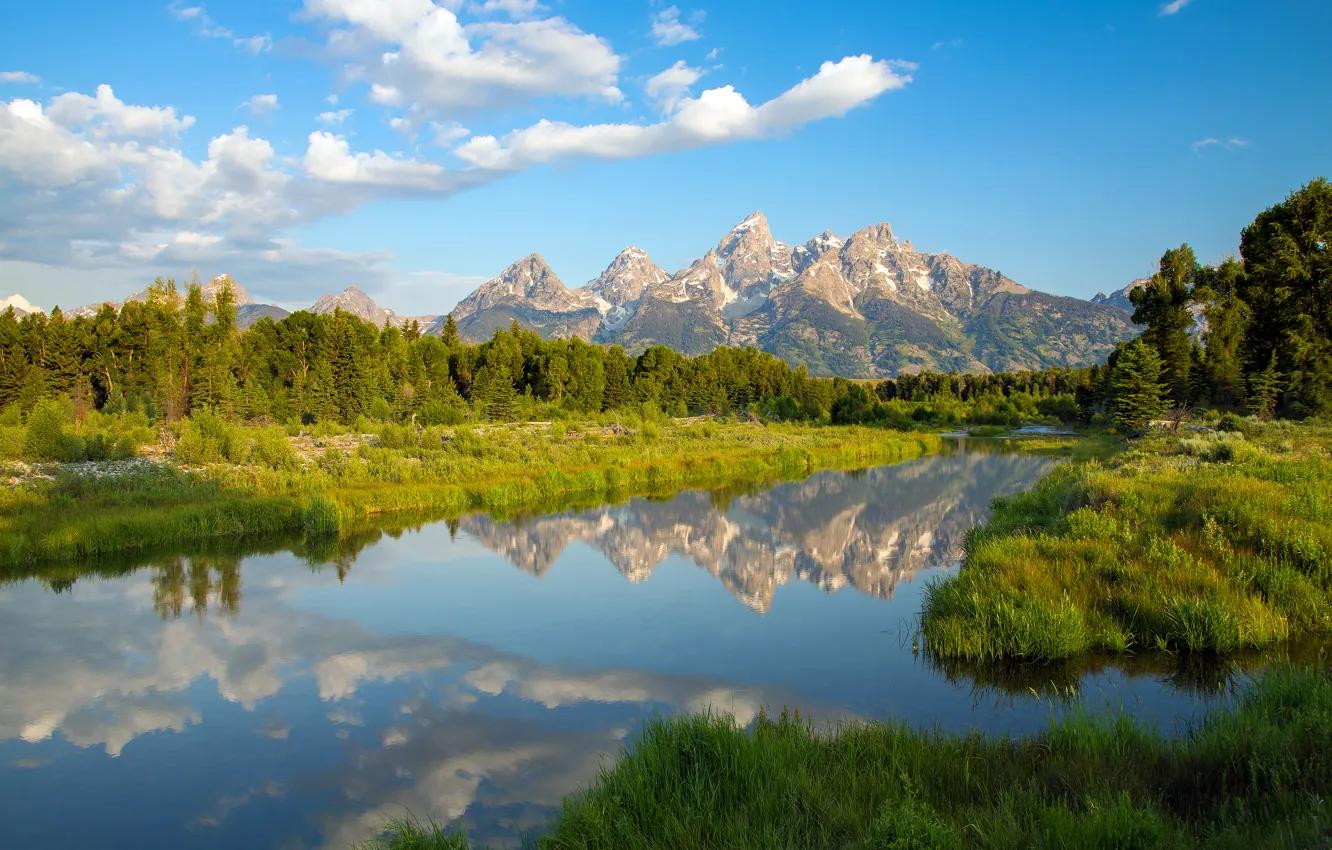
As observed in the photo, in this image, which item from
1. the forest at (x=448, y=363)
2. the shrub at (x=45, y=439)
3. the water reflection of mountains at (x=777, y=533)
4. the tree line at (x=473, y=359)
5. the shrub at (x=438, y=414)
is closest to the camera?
the water reflection of mountains at (x=777, y=533)

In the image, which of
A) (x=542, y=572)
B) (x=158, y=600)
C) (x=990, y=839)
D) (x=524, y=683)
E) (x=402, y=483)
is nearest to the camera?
(x=990, y=839)

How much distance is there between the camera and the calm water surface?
793 cm

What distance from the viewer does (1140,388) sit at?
4688 centimetres

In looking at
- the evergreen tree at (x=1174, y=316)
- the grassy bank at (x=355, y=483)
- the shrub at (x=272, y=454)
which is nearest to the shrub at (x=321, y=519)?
the grassy bank at (x=355, y=483)

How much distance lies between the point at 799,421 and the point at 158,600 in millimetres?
65071

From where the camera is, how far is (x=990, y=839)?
5.09 m

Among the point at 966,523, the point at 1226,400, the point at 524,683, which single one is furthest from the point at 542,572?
the point at 1226,400

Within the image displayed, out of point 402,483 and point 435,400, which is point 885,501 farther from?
point 435,400

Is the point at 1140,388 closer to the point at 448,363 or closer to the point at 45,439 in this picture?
the point at 448,363

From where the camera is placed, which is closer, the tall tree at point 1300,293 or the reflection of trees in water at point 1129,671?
the reflection of trees in water at point 1129,671

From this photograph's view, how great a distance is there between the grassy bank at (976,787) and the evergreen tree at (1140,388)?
45125 millimetres

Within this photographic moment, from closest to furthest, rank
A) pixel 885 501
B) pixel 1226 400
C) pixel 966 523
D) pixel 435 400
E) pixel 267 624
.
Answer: pixel 267 624 < pixel 966 523 < pixel 885 501 < pixel 1226 400 < pixel 435 400

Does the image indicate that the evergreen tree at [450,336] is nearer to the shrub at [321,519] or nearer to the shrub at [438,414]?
the shrub at [438,414]

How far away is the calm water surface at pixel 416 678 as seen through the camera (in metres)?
7.93
